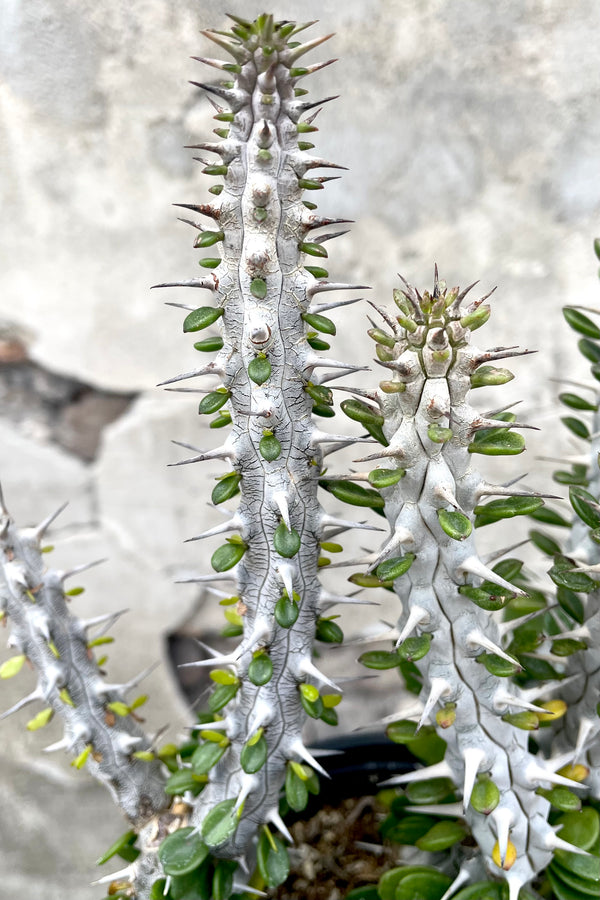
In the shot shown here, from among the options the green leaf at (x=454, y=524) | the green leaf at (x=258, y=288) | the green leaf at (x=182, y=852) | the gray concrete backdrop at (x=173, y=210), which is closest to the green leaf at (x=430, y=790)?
the green leaf at (x=182, y=852)

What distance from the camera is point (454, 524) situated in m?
0.35

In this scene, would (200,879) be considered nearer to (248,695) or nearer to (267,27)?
(248,695)

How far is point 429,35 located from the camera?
0.83 m

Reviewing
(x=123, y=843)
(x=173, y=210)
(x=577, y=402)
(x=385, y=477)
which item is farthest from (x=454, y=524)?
(x=173, y=210)

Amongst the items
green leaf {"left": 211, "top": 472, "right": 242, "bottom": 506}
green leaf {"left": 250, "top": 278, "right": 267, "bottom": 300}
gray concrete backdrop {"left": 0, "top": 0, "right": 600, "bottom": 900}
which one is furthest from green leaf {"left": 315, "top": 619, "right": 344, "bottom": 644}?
gray concrete backdrop {"left": 0, "top": 0, "right": 600, "bottom": 900}

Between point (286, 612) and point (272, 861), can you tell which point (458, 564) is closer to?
point (286, 612)

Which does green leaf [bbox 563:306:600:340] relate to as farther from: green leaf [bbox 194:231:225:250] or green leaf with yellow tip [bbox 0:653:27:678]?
green leaf with yellow tip [bbox 0:653:27:678]

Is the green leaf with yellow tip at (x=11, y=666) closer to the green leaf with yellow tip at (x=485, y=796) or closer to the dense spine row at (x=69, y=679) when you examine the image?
the dense spine row at (x=69, y=679)

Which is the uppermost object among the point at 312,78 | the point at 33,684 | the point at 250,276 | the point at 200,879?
the point at 312,78

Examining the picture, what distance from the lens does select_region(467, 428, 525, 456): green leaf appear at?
37 centimetres

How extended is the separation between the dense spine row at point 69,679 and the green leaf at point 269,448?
7.2 inches

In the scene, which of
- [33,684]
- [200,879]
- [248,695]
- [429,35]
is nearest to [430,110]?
[429,35]

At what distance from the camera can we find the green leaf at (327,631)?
473 millimetres

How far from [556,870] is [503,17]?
0.82 m
